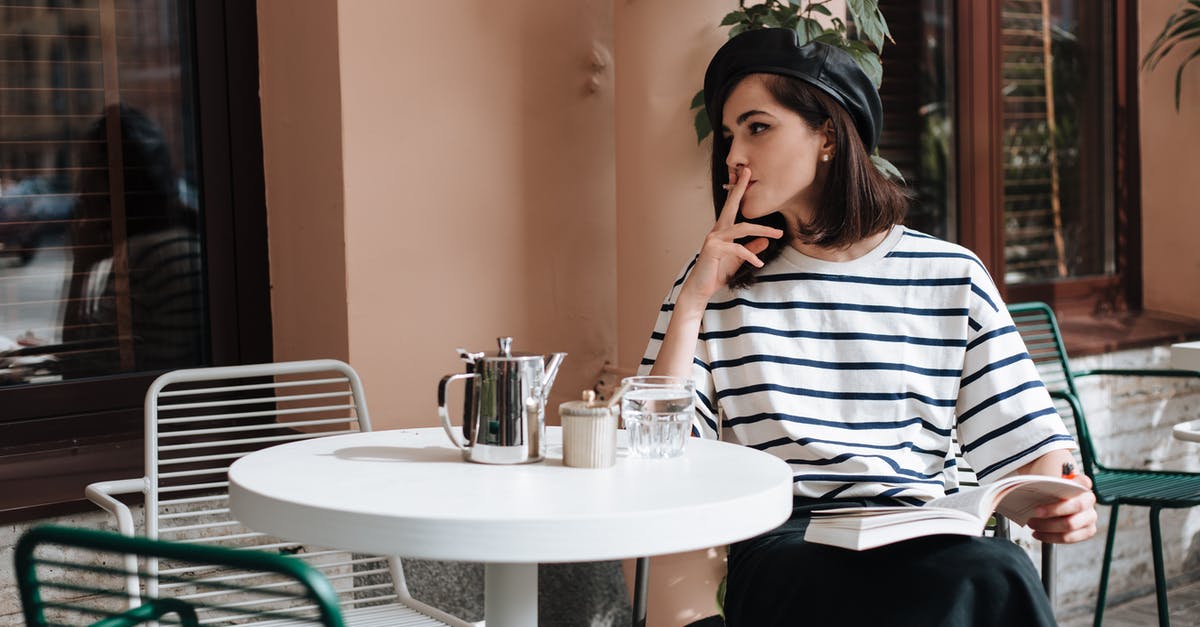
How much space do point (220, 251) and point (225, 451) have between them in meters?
0.46

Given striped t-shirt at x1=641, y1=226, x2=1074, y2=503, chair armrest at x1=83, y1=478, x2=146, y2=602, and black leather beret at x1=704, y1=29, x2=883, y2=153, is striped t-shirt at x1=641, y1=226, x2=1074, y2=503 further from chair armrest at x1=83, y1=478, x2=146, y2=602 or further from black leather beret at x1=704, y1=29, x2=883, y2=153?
chair armrest at x1=83, y1=478, x2=146, y2=602

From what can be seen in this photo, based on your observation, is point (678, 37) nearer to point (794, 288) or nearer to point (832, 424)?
point (794, 288)

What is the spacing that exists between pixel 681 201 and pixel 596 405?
1.37 metres

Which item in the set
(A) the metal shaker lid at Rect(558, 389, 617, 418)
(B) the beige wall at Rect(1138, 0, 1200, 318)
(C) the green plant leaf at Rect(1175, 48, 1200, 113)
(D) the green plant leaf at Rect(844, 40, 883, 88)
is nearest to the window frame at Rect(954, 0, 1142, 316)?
(B) the beige wall at Rect(1138, 0, 1200, 318)

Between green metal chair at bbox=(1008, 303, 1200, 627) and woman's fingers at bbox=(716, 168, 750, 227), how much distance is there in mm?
1287

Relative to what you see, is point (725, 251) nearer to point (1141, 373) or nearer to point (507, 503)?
point (507, 503)

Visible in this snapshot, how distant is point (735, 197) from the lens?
1965 millimetres

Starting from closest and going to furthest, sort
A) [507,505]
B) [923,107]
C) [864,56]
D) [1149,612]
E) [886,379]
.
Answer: [507,505] → [886,379] → [864,56] → [1149,612] → [923,107]

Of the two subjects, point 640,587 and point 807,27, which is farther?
point 807,27

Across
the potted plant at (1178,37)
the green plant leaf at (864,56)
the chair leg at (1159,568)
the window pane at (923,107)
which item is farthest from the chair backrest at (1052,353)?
the potted plant at (1178,37)

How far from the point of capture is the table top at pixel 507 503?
1.14 m

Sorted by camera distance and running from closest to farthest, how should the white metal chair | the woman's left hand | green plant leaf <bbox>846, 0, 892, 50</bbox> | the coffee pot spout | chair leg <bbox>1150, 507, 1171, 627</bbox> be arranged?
1. the coffee pot spout
2. the woman's left hand
3. the white metal chair
4. green plant leaf <bbox>846, 0, 892, 50</bbox>
5. chair leg <bbox>1150, 507, 1171, 627</bbox>

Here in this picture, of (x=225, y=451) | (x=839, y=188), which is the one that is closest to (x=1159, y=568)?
(x=839, y=188)

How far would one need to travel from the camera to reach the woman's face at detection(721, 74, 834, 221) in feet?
6.36
